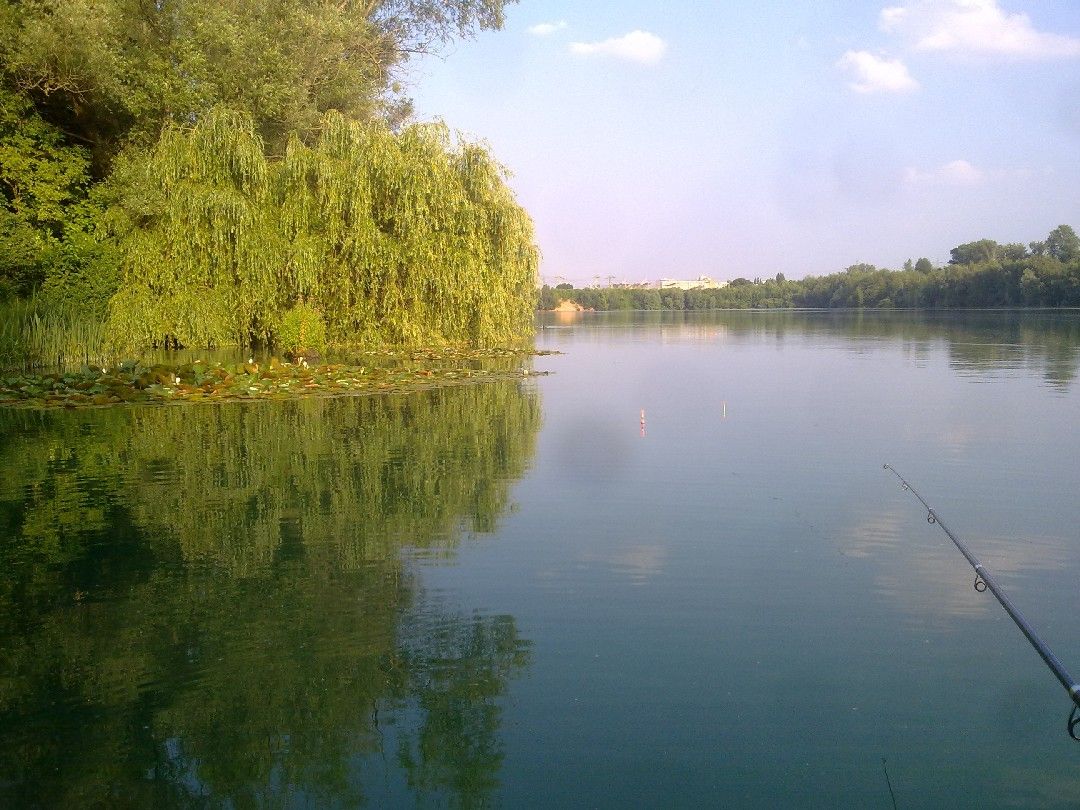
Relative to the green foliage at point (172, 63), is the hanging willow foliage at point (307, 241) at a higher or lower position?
lower

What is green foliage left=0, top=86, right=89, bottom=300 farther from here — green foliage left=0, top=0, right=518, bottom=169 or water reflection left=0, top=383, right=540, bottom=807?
water reflection left=0, top=383, right=540, bottom=807

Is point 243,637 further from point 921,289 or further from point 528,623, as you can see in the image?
point 921,289

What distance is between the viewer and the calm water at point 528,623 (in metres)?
3.87

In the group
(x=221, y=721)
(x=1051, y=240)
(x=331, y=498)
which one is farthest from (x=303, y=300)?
(x=1051, y=240)

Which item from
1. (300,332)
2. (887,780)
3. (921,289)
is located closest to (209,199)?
(300,332)

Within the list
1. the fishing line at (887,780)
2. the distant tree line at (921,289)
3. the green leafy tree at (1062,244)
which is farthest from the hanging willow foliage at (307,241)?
the green leafy tree at (1062,244)

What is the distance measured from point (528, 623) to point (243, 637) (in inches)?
59.5

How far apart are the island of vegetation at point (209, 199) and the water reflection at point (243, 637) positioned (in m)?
10.5

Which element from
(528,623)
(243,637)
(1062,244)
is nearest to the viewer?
(243,637)

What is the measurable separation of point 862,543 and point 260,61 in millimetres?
19185

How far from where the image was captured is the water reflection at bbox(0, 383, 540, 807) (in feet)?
12.7

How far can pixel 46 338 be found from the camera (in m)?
19.4

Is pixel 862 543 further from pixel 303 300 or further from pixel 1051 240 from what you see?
pixel 1051 240

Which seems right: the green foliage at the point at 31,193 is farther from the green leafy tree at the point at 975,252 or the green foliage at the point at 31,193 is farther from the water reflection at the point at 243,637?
the green leafy tree at the point at 975,252
